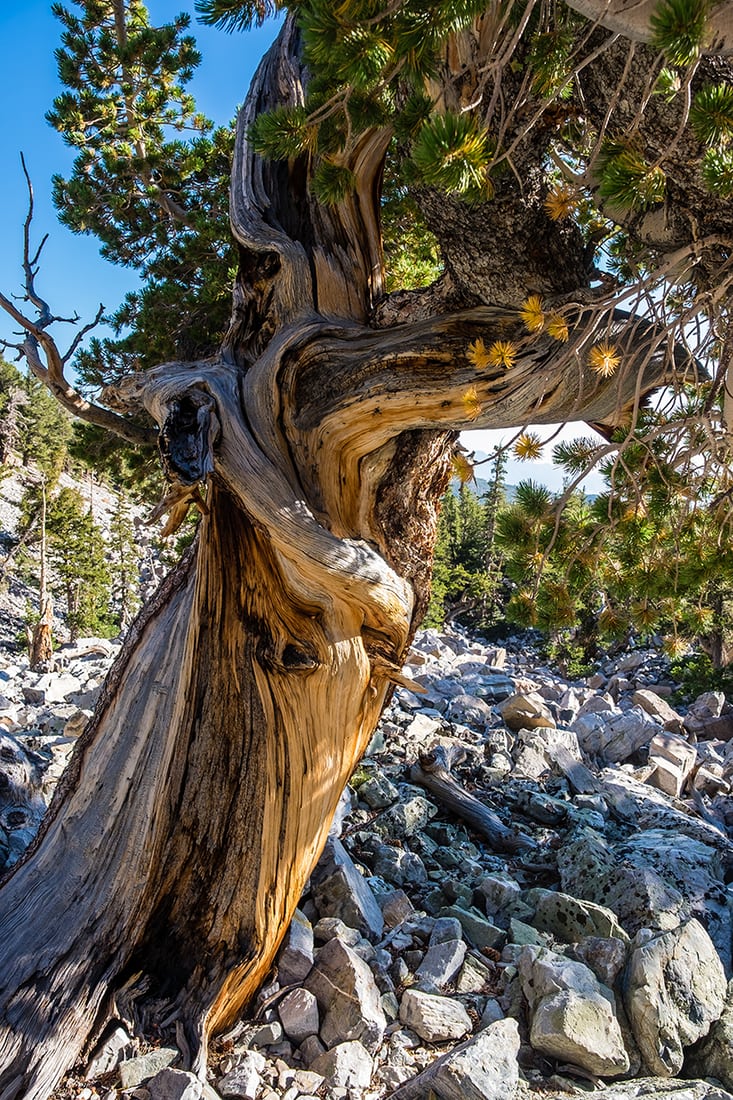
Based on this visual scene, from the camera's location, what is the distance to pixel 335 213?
3.49 m

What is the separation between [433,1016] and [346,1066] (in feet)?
1.47

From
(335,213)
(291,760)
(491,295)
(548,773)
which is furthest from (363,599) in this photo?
(548,773)

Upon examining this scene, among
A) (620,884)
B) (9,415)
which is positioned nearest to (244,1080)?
(620,884)

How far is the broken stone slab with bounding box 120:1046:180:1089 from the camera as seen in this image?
249 cm

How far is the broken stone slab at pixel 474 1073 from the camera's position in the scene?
2393 millimetres

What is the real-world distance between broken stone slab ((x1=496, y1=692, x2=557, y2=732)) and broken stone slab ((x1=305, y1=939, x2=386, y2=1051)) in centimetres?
491

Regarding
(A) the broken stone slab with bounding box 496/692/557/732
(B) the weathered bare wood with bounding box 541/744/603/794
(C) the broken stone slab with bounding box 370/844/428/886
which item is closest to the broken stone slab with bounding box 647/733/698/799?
(B) the weathered bare wood with bounding box 541/744/603/794

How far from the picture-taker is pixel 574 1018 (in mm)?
2750

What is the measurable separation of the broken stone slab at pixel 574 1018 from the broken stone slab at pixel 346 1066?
0.71 m

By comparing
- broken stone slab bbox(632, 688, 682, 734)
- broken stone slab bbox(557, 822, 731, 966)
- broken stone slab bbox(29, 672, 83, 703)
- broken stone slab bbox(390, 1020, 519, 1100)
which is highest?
broken stone slab bbox(632, 688, 682, 734)

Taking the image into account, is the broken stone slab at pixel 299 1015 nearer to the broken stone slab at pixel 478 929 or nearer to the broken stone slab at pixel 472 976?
the broken stone slab at pixel 472 976

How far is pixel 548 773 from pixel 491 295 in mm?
4623

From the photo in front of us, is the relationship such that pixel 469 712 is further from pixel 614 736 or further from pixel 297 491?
pixel 297 491

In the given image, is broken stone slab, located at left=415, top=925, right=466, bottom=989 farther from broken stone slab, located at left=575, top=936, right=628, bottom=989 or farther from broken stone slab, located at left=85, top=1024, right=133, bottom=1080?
broken stone slab, located at left=85, top=1024, right=133, bottom=1080
